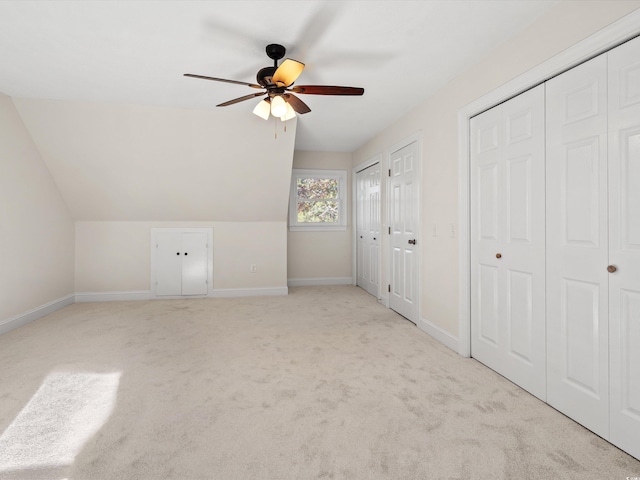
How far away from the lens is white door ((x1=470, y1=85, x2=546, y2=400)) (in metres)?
2.14

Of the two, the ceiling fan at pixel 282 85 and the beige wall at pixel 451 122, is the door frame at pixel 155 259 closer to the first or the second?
the ceiling fan at pixel 282 85

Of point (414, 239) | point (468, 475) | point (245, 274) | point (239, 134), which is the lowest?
point (468, 475)

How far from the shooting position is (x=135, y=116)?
3775mm

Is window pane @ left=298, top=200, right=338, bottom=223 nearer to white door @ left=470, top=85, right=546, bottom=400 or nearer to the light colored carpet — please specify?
the light colored carpet

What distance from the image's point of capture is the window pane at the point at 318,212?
5945mm

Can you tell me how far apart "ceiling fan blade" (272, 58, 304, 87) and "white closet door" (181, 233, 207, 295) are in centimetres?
327

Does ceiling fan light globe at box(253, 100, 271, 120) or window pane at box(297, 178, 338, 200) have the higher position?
ceiling fan light globe at box(253, 100, 271, 120)

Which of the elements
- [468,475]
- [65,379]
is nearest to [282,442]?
[468,475]

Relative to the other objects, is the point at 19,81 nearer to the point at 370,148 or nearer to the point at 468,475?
the point at 370,148

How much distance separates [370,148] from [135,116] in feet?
10.3

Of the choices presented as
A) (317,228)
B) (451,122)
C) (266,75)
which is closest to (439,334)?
(451,122)

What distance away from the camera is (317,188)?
5.96 m

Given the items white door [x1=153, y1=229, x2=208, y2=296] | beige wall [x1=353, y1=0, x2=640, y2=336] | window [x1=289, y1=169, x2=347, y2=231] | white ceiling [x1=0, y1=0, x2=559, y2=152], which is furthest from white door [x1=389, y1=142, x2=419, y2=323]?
white door [x1=153, y1=229, x2=208, y2=296]

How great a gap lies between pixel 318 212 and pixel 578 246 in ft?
14.5
